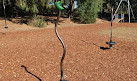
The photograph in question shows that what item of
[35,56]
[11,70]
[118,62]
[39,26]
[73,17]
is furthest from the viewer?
[73,17]

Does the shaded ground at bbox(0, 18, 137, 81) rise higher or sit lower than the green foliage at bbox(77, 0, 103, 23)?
lower

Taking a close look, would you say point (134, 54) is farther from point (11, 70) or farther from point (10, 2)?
point (10, 2)

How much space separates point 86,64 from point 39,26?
13.2 meters

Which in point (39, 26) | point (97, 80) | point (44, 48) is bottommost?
point (97, 80)

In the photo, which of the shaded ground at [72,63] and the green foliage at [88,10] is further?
the green foliage at [88,10]

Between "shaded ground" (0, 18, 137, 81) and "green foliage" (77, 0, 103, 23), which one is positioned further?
"green foliage" (77, 0, 103, 23)

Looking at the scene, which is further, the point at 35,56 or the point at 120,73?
the point at 35,56

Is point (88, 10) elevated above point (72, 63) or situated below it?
above

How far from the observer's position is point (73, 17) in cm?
2578

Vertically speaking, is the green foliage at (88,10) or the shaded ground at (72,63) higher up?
the green foliage at (88,10)

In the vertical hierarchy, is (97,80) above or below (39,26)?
below

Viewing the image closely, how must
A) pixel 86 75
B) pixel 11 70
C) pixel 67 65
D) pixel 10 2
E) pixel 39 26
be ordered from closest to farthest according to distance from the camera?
pixel 86 75
pixel 11 70
pixel 67 65
pixel 39 26
pixel 10 2

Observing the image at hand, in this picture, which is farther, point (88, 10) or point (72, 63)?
point (88, 10)

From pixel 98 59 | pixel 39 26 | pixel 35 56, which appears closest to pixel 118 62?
pixel 98 59
